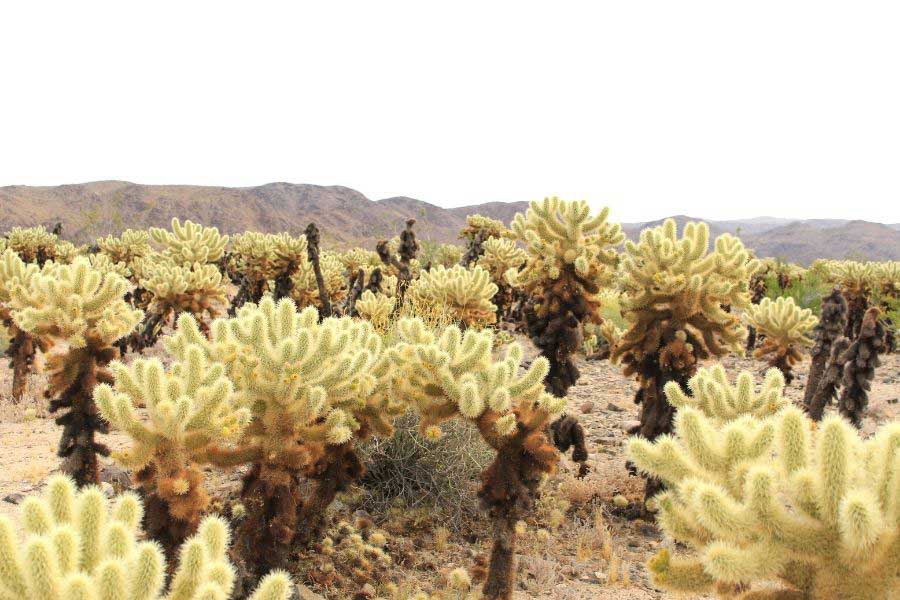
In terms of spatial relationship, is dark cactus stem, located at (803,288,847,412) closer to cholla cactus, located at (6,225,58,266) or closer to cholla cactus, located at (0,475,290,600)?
cholla cactus, located at (0,475,290,600)

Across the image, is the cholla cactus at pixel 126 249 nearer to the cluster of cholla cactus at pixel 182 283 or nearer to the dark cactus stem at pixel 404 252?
the cluster of cholla cactus at pixel 182 283

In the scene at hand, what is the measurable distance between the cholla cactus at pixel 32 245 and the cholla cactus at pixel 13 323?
896cm

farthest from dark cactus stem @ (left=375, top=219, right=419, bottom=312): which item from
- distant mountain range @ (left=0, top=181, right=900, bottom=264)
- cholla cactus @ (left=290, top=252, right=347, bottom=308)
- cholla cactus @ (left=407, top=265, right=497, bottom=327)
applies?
distant mountain range @ (left=0, top=181, right=900, bottom=264)

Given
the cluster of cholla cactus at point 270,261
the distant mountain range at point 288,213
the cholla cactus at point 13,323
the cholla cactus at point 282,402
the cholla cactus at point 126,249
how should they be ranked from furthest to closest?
the distant mountain range at point 288,213
the cholla cactus at point 126,249
the cluster of cholla cactus at point 270,261
the cholla cactus at point 13,323
the cholla cactus at point 282,402

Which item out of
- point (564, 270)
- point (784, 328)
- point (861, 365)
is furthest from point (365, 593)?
point (784, 328)

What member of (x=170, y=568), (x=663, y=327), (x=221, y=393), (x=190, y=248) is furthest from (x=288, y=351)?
(x=190, y=248)

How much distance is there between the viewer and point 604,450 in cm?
660

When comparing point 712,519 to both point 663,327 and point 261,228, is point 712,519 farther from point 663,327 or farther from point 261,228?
point 261,228

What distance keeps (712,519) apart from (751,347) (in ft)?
40.2

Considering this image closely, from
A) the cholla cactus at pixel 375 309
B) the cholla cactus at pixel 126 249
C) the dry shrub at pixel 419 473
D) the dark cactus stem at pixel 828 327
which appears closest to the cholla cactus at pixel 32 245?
the cholla cactus at pixel 126 249

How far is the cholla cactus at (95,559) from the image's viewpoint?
141 centimetres

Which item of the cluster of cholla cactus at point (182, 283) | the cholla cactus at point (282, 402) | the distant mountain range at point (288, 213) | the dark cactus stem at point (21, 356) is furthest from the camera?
the distant mountain range at point (288, 213)

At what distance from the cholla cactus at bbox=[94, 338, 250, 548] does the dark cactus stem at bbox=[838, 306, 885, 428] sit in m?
5.30

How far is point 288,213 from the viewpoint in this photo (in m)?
79.2
